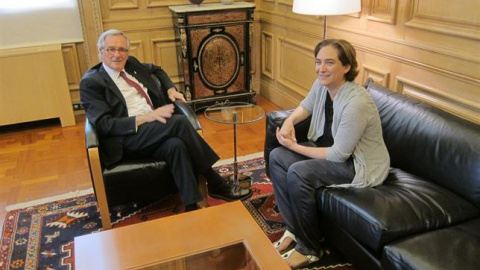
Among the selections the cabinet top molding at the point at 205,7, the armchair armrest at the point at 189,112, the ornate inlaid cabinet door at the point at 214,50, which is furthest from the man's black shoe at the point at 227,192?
A: the cabinet top molding at the point at 205,7

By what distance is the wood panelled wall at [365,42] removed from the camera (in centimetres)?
208

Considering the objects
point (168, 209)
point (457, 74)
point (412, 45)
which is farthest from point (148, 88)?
point (457, 74)

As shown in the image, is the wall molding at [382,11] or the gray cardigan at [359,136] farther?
the wall molding at [382,11]

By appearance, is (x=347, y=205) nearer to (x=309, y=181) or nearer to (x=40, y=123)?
(x=309, y=181)

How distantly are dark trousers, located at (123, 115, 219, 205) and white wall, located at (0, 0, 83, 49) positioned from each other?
1.94 meters

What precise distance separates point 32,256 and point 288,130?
56.6 inches

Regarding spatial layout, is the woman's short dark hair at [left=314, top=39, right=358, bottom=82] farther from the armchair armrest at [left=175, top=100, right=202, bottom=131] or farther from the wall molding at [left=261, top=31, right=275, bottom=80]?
the wall molding at [left=261, top=31, right=275, bottom=80]

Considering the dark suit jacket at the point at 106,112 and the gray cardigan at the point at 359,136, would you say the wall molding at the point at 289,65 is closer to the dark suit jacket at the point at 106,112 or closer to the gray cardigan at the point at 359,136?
the gray cardigan at the point at 359,136

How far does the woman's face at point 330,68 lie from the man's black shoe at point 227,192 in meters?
0.91

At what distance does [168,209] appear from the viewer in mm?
2445

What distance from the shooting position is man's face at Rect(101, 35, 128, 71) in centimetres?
229

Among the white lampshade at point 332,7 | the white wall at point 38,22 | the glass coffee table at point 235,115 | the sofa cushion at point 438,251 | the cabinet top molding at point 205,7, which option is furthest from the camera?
the cabinet top molding at point 205,7

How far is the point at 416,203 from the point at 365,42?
139cm

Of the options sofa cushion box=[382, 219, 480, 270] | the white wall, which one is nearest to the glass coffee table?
sofa cushion box=[382, 219, 480, 270]
